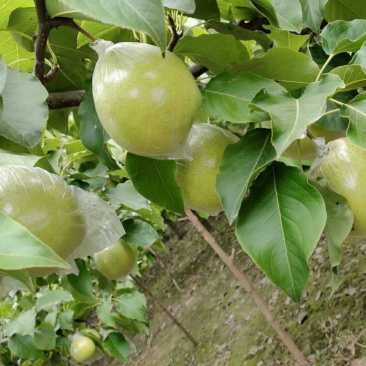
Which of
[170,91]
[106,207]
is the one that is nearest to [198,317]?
[106,207]

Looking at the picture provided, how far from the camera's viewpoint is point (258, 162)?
30.0 inches

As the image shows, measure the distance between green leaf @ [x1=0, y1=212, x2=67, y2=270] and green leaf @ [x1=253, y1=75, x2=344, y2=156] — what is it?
1.02ft

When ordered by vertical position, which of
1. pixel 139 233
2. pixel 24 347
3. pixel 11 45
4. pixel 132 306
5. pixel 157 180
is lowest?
pixel 24 347

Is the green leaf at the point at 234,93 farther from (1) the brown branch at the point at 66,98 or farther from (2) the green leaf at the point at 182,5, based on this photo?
(1) the brown branch at the point at 66,98

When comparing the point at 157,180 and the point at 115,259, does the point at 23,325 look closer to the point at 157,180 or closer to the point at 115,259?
the point at 115,259

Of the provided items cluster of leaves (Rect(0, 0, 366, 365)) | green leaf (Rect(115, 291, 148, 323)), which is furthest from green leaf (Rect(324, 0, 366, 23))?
green leaf (Rect(115, 291, 148, 323))

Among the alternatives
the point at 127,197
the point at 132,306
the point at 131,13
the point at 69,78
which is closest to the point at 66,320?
the point at 132,306

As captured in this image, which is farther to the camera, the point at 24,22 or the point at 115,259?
the point at 115,259

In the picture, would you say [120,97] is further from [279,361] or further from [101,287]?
[279,361]

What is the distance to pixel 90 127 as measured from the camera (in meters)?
0.96

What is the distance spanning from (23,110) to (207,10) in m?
0.39

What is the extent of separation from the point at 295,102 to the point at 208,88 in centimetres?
17

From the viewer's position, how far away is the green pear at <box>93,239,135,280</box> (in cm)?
205

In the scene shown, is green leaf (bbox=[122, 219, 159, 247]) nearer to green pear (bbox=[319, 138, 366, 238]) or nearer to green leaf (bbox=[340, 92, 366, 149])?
green pear (bbox=[319, 138, 366, 238])
